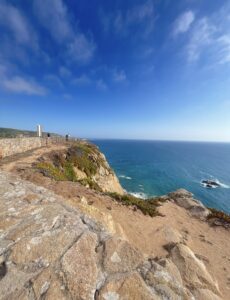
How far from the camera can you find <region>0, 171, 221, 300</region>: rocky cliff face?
194cm

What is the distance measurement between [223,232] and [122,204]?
600 centimetres

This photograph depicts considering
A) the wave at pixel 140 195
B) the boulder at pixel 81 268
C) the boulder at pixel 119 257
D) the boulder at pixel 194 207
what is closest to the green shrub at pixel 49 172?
the boulder at pixel 81 268

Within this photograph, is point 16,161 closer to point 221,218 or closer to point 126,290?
point 126,290

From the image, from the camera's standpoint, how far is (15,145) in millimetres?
16406

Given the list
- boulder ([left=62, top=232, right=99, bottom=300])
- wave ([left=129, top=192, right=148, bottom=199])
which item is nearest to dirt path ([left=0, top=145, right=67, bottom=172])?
boulder ([left=62, top=232, right=99, bottom=300])

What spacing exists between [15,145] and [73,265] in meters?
17.0

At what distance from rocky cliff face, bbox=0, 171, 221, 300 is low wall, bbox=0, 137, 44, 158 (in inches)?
516

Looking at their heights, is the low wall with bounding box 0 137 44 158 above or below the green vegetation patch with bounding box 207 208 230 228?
above

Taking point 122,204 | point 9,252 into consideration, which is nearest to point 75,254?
point 9,252

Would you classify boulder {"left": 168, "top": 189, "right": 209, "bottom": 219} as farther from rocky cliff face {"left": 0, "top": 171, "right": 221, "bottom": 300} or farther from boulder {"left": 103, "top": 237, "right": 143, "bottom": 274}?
boulder {"left": 103, "top": 237, "right": 143, "bottom": 274}

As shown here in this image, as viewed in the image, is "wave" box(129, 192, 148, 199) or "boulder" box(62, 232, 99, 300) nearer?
"boulder" box(62, 232, 99, 300)

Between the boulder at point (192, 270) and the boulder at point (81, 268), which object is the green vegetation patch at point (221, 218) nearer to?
the boulder at point (192, 270)

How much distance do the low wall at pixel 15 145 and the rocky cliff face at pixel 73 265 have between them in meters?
13.1

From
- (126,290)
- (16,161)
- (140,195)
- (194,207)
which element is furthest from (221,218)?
(140,195)
